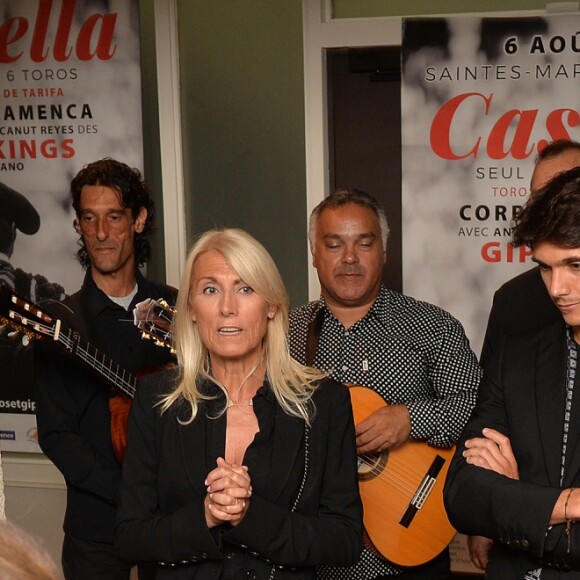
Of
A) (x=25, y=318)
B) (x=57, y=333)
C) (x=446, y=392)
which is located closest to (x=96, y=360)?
(x=57, y=333)

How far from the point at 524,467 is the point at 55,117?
10.1ft

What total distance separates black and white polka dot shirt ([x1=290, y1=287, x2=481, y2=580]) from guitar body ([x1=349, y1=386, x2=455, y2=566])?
0.05 m

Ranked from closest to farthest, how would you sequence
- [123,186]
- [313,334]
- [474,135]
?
[313,334] → [123,186] → [474,135]

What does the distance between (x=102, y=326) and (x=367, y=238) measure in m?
0.92

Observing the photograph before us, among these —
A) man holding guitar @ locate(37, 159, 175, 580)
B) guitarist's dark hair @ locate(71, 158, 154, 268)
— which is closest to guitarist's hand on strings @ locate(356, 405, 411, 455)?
man holding guitar @ locate(37, 159, 175, 580)

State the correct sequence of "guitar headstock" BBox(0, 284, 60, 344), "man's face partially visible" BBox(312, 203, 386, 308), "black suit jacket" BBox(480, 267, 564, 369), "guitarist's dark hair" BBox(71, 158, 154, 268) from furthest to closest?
"guitarist's dark hair" BBox(71, 158, 154, 268) < "man's face partially visible" BBox(312, 203, 386, 308) < "black suit jacket" BBox(480, 267, 564, 369) < "guitar headstock" BBox(0, 284, 60, 344)

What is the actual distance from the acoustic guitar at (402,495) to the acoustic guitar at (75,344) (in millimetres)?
231

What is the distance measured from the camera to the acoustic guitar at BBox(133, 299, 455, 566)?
116 inches

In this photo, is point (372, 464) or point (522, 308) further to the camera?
point (372, 464)

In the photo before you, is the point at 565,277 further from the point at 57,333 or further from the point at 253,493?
the point at 57,333

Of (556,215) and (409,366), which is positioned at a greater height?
(556,215)

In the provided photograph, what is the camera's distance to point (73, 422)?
3.01 metres

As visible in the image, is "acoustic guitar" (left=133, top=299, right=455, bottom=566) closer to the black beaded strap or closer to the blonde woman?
the blonde woman

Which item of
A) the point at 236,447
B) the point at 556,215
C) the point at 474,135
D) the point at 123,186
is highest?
the point at 474,135
